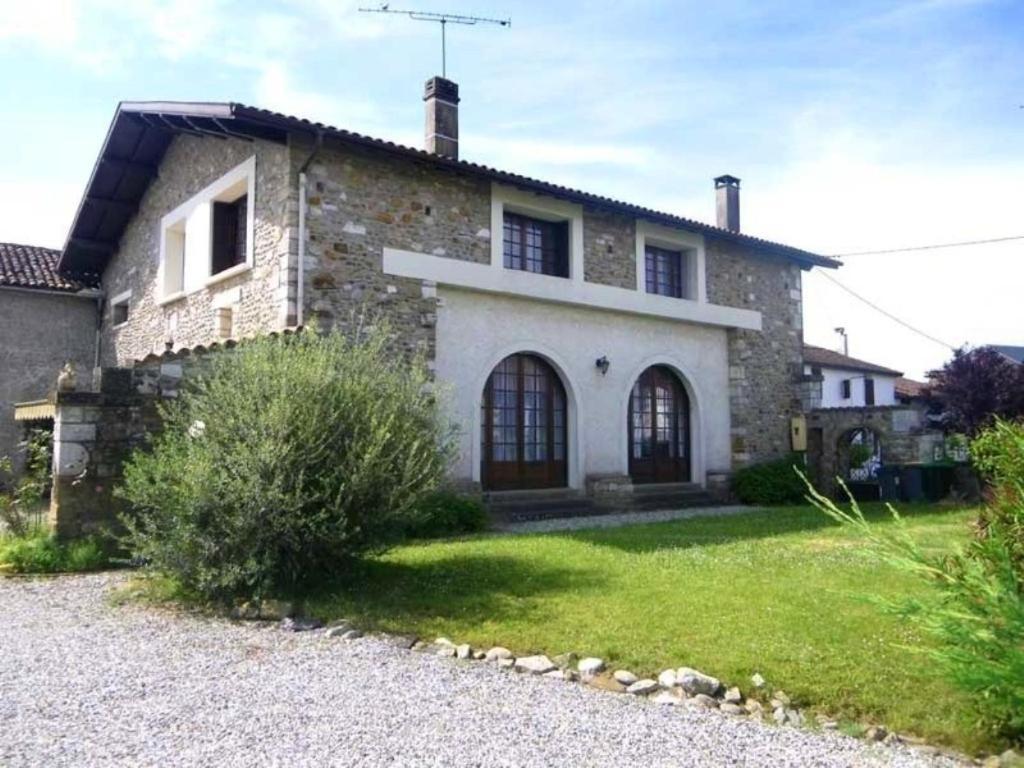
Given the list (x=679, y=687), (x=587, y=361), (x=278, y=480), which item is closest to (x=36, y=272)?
(x=587, y=361)

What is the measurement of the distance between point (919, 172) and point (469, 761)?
→ 1122 centimetres

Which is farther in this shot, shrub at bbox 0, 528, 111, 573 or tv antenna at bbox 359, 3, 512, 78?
tv antenna at bbox 359, 3, 512, 78

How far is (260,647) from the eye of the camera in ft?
17.9

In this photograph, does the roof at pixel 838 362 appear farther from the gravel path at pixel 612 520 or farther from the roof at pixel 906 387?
the gravel path at pixel 612 520

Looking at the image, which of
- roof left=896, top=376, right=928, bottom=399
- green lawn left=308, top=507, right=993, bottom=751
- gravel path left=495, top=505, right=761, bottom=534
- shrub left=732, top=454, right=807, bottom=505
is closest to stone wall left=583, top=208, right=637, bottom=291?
gravel path left=495, top=505, right=761, bottom=534

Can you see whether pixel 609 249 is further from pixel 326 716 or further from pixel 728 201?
pixel 326 716

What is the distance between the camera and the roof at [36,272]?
15.7 m

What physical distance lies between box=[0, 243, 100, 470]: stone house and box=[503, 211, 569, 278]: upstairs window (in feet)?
28.5

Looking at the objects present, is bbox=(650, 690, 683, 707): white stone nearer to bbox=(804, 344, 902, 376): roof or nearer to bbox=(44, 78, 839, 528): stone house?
bbox=(44, 78, 839, 528): stone house

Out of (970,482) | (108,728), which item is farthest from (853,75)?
(108,728)

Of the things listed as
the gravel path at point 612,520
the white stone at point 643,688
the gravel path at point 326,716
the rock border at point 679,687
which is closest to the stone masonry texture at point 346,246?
the gravel path at point 612,520

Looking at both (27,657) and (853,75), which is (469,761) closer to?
(27,657)

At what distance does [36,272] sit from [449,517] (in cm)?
1133

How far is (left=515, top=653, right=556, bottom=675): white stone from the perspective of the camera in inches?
192
